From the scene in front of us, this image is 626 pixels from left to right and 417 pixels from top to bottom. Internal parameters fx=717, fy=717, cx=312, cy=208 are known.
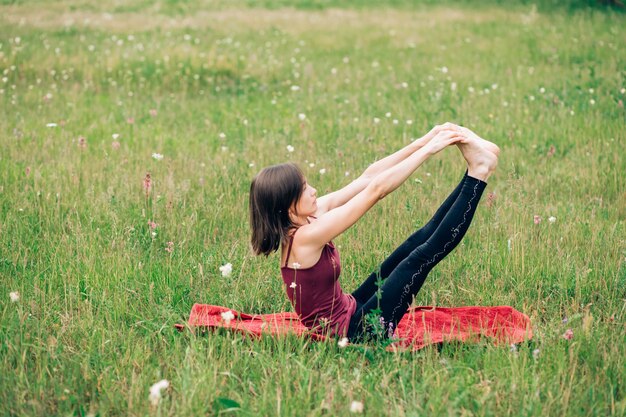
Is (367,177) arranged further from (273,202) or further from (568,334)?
(568,334)

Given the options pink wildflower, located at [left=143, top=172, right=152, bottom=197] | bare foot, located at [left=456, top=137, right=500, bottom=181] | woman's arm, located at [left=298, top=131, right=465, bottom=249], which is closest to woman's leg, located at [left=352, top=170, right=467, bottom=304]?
bare foot, located at [left=456, top=137, right=500, bottom=181]

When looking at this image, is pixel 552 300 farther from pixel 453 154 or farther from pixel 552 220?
pixel 453 154

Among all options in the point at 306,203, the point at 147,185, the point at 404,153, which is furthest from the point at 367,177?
the point at 147,185

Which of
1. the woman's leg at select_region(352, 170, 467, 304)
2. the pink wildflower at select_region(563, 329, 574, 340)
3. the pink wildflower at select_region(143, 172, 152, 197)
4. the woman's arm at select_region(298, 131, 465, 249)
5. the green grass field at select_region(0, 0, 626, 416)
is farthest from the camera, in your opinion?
the pink wildflower at select_region(143, 172, 152, 197)

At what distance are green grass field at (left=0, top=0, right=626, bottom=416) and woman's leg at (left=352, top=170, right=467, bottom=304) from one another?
0.30 metres

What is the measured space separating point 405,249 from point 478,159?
645 millimetres

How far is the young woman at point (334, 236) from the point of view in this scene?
11.7 ft

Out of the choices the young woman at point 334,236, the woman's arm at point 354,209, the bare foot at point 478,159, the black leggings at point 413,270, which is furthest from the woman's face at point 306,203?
the bare foot at point 478,159

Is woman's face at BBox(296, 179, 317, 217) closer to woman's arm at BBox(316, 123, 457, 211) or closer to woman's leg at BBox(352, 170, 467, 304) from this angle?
woman's arm at BBox(316, 123, 457, 211)

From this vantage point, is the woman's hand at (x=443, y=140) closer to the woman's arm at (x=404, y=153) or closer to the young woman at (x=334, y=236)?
the young woman at (x=334, y=236)

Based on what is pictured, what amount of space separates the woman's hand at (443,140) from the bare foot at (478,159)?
0.05 m

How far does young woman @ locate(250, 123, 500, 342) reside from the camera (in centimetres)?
355

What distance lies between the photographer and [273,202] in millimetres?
3613

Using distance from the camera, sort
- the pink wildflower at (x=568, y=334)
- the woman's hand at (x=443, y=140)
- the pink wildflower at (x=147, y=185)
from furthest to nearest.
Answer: the pink wildflower at (x=147, y=185) < the woman's hand at (x=443, y=140) < the pink wildflower at (x=568, y=334)
